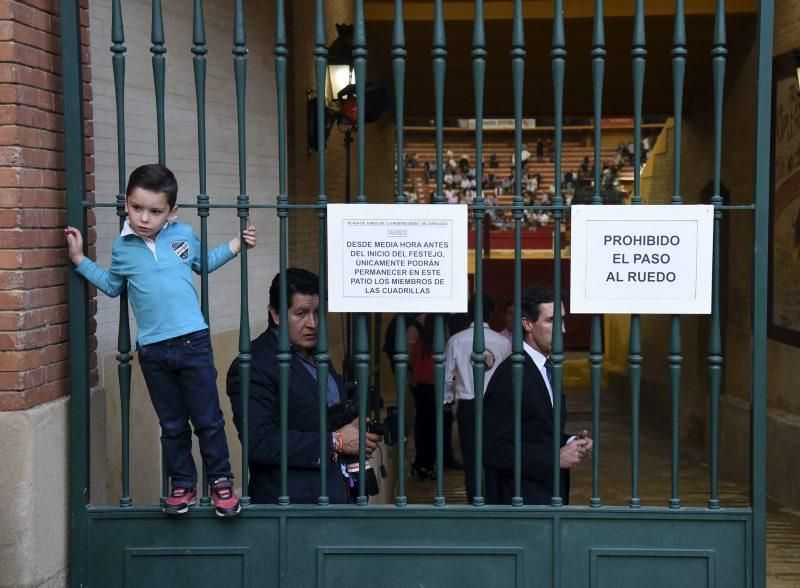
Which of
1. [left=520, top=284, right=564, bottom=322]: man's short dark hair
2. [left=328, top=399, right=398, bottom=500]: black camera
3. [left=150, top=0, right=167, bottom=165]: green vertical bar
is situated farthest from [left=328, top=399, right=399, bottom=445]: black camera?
[left=150, top=0, right=167, bottom=165]: green vertical bar

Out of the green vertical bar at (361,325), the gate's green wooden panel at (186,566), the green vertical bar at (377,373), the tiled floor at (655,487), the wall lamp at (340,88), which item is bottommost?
the tiled floor at (655,487)

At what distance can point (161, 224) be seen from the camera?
Answer: 138 inches

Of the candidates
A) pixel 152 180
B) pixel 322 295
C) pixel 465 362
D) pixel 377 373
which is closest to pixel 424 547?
pixel 322 295

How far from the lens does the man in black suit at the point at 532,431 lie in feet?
13.5

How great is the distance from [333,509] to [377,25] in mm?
8716

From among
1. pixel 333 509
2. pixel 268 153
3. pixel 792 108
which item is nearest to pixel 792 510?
pixel 792 108

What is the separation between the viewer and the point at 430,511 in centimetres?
373

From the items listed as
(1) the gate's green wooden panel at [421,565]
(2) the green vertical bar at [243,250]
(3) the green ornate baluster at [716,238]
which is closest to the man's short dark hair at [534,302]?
(3) the green ornate baluster at [716,238]

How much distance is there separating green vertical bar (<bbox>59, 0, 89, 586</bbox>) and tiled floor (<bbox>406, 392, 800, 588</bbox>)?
15.4 ft

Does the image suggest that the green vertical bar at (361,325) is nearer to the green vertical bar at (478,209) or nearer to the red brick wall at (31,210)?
the green vertical bar at (478,209)

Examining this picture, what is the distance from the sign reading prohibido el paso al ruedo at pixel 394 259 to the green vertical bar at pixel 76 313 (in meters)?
0.94

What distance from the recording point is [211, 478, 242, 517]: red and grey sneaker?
3670 mm

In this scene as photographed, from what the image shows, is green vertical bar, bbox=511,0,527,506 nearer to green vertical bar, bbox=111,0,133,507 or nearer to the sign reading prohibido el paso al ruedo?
the sign reading prohibido el paso al ruedo

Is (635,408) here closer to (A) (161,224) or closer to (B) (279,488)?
(B) (279,488)
